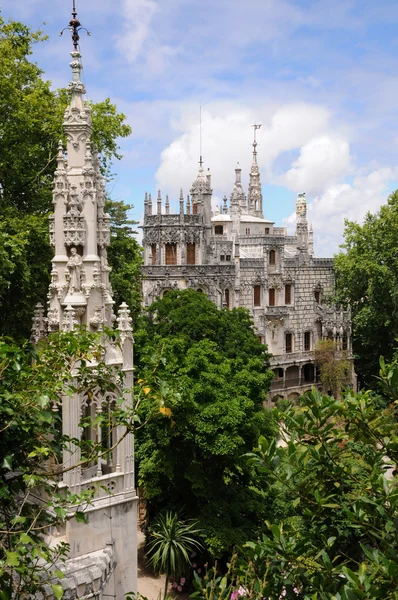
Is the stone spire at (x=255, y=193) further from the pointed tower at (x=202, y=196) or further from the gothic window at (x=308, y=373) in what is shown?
the gothic window at (x=308, y=373)

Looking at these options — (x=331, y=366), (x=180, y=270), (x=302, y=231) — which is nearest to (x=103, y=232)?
(x=180, y=270)

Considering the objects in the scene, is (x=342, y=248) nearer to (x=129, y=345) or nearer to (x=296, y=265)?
(x=296, y=265)

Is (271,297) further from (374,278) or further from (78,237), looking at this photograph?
(78,237)

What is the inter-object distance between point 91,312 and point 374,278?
107 feet

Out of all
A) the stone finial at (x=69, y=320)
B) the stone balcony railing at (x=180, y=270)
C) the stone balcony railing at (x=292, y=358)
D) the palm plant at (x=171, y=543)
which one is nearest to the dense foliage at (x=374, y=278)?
the stone balcony railing at (x=292, y=358)

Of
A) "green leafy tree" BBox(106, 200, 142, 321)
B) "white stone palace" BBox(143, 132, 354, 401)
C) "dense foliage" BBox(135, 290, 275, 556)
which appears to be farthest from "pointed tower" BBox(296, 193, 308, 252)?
"dense foliage" BBox(135, 290, 275, 556)

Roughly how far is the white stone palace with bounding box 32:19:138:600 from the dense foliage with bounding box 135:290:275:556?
4.33 metres

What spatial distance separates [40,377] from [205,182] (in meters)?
42.4

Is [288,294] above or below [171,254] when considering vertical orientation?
below

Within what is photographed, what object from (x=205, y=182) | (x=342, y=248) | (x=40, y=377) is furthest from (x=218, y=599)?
(x=205, y=182)

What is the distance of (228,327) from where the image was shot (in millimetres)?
25562

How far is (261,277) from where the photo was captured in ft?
150

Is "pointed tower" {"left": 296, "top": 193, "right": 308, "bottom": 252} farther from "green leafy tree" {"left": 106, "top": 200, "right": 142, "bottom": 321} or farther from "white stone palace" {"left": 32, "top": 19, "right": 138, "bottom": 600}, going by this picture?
"white stone palace" {"left": 32, "top": 19, "right": 138, "bottom": 600}

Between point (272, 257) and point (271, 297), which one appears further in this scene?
point (272, 257)
